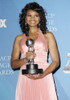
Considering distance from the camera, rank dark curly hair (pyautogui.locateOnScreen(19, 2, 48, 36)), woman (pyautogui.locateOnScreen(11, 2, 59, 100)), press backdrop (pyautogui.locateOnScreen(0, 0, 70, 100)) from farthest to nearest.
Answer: press backdrop (pyautogui.locateOnScreen(0, 0, 70, 100)) → dark curly hair (pyautogui.locateOnScreen(19, 2, 48, 36)) → woman (pyautogui.locateOnScreen(11, 2, 59, 100))

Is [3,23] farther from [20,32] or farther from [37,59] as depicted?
[37,59]

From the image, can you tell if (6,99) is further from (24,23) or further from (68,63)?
(24,23)

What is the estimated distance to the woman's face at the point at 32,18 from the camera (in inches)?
82.4

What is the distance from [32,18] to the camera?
208 centimetres

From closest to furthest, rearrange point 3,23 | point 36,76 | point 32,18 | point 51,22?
point 36,76
point 32,18
point 51,22
point 3,23

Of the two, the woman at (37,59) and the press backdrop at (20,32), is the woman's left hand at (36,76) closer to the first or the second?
the woman at (37,59)

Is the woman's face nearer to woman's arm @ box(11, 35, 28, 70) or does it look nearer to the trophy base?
woman's arm @ box(11, 35, 28, 70)

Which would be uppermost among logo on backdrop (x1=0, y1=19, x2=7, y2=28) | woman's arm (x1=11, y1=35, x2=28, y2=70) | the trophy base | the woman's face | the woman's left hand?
logo on backdrop (x1=0, y1=19, x2=7, y2=28)

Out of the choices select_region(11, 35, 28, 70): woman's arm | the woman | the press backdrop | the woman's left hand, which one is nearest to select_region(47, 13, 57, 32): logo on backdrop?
the press backdrop

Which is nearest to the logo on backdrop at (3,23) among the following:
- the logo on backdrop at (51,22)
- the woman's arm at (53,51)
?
the logo on backdrop at (51,22)

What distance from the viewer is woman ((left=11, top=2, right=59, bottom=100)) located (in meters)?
2.02

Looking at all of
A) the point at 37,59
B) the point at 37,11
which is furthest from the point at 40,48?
the point at 37,11

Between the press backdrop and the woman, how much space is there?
0.57 meters

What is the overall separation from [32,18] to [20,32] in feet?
2.48
